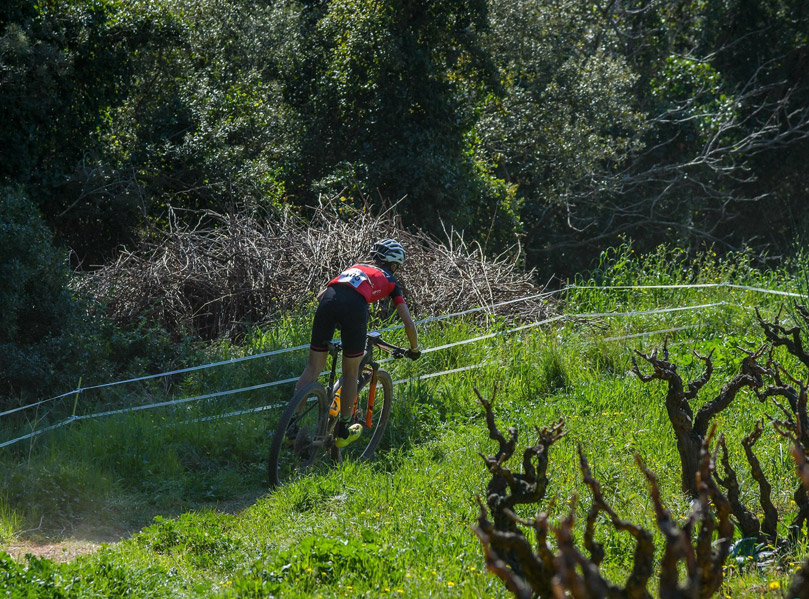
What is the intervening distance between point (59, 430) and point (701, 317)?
7.24 metres

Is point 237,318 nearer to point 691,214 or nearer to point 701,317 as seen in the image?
point 701,317

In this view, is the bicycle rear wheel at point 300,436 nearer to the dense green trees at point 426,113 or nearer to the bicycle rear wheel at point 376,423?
the bicycle rear wheel at point 376,423

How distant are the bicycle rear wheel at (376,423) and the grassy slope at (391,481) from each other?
0.16m

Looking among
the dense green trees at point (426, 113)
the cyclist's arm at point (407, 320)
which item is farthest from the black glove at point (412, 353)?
the dense green trees at point (426, 113)

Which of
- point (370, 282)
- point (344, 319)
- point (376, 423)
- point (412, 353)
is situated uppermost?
point (370, 282)

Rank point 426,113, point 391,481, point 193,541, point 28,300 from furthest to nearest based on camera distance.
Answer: point 426,113 → point 28,300 → point 391,481 → point 193,541

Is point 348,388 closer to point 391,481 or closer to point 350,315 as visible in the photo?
point 350,315

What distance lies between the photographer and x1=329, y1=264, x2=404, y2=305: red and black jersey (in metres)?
6.91

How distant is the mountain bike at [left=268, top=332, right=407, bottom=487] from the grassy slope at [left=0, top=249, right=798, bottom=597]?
205 millimetres

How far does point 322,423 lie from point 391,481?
2.36ft

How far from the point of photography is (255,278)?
443 inches

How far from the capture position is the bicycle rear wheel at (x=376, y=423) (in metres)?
7.54

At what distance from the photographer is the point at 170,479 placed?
6863 mm

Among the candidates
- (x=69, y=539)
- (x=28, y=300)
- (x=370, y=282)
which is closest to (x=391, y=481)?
(x=370, y=282)
